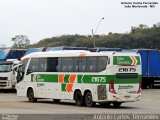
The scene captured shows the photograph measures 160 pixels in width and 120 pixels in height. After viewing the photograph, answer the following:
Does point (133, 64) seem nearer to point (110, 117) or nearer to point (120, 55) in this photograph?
point (120, 55)

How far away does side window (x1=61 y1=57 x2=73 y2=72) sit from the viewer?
2812 centimetres

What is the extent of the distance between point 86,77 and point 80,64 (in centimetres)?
95

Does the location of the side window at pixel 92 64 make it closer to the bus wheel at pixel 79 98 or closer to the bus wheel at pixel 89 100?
the bus wheel at pixel 89 100

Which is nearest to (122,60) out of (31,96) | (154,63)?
(31,96)

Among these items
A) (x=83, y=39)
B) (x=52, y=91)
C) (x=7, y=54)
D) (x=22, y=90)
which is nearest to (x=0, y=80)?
(x=7, y=54)

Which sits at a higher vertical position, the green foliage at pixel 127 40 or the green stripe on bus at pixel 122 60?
the green foliage at pixel 127 40

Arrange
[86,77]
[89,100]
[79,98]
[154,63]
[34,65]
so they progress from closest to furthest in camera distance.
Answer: [89,100], [86,77], [79,98], [34,65], [154,63]

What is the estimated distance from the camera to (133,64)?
86.9 ft

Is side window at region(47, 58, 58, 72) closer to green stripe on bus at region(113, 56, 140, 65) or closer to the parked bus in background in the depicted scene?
green stripe on bus at region(113, 56, 140, 65)

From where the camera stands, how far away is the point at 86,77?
2691 centimetres

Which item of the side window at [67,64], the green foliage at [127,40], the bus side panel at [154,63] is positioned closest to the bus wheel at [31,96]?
the side window at [67,64]

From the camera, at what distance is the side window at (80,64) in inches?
1076

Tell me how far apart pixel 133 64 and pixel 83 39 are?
87635 millimetres

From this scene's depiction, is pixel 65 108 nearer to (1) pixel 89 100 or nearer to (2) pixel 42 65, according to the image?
(1) pixel 89 100
